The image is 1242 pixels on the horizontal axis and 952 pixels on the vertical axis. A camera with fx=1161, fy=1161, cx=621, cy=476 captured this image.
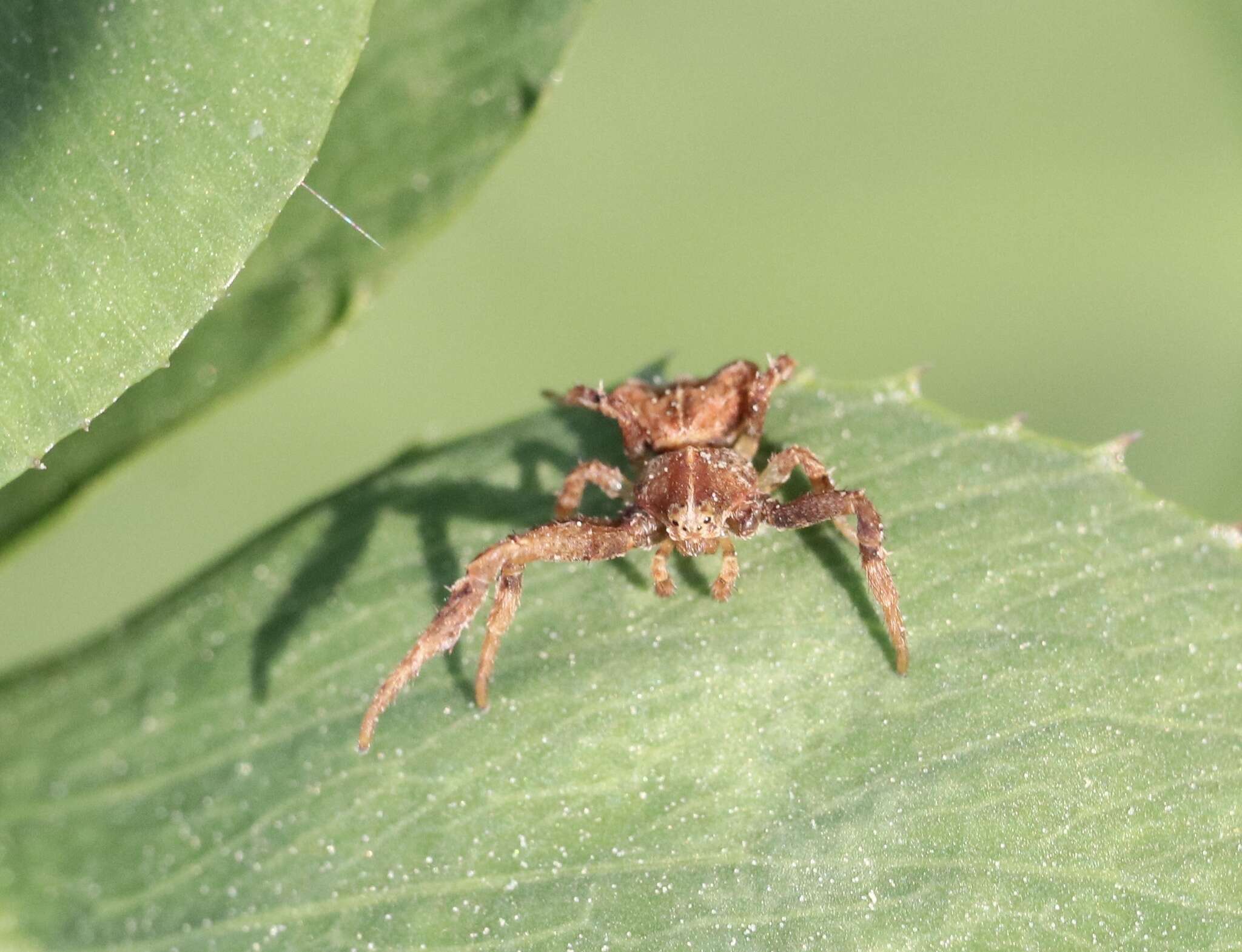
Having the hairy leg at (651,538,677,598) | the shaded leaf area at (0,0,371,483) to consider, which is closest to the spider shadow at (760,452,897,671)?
the hairy leg at (651,538,677,598)

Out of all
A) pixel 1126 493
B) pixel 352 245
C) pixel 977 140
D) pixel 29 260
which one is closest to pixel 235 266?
pixel 29 260

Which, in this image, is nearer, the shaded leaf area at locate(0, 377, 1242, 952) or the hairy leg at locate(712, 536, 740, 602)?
the shaded leaf area at locate(0, 377, 1242, 952)

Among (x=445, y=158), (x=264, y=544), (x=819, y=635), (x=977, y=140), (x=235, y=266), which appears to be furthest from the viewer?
(x=977, y=140)

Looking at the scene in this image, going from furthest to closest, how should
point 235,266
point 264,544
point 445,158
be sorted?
point 264,544 → point 445,158 → point 235,266

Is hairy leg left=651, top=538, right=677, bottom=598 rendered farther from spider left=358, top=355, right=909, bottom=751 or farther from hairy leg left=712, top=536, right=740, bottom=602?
hairy leg left=712, top=536, right=740, bottom=602

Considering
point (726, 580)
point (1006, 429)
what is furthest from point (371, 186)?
point (1006, 429)

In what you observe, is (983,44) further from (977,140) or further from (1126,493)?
(1126,493)

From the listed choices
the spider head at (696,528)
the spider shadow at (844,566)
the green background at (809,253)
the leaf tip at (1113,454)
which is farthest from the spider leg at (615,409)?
the leaf tip at (1113,454)
